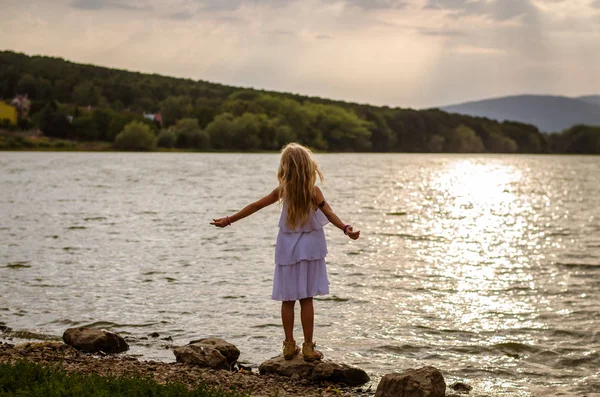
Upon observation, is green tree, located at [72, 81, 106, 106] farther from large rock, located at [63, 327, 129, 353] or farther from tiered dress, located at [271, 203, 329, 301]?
tiered dress, located at [271, 203, 329, 301]

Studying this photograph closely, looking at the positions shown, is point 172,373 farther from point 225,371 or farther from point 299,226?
point 299,226

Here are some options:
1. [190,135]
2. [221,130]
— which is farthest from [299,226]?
[221,130]

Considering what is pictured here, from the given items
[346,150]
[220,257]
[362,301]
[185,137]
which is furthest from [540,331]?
[346,150]

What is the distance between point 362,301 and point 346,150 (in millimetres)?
182084

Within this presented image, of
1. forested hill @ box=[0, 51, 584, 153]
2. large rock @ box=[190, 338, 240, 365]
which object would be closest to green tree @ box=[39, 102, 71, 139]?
forested hill @ box=[0, 51, 584, 153]

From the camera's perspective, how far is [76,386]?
716 cm

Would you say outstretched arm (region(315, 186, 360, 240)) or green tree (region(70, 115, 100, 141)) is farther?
green tree (region(70, 115, 100, 141))

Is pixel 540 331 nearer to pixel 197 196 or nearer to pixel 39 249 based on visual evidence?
pixel 39 249

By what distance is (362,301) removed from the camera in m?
15.3

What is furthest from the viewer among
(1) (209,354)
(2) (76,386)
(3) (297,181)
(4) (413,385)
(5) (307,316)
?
(1) (209,354)

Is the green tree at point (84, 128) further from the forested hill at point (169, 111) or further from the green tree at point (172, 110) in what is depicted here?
the green tree at point (172, 110)

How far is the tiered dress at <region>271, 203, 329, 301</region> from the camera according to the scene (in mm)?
9289

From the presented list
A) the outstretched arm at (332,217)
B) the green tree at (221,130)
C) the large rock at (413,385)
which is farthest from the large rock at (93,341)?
the green tree at (221,130)

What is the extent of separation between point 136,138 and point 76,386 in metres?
142
